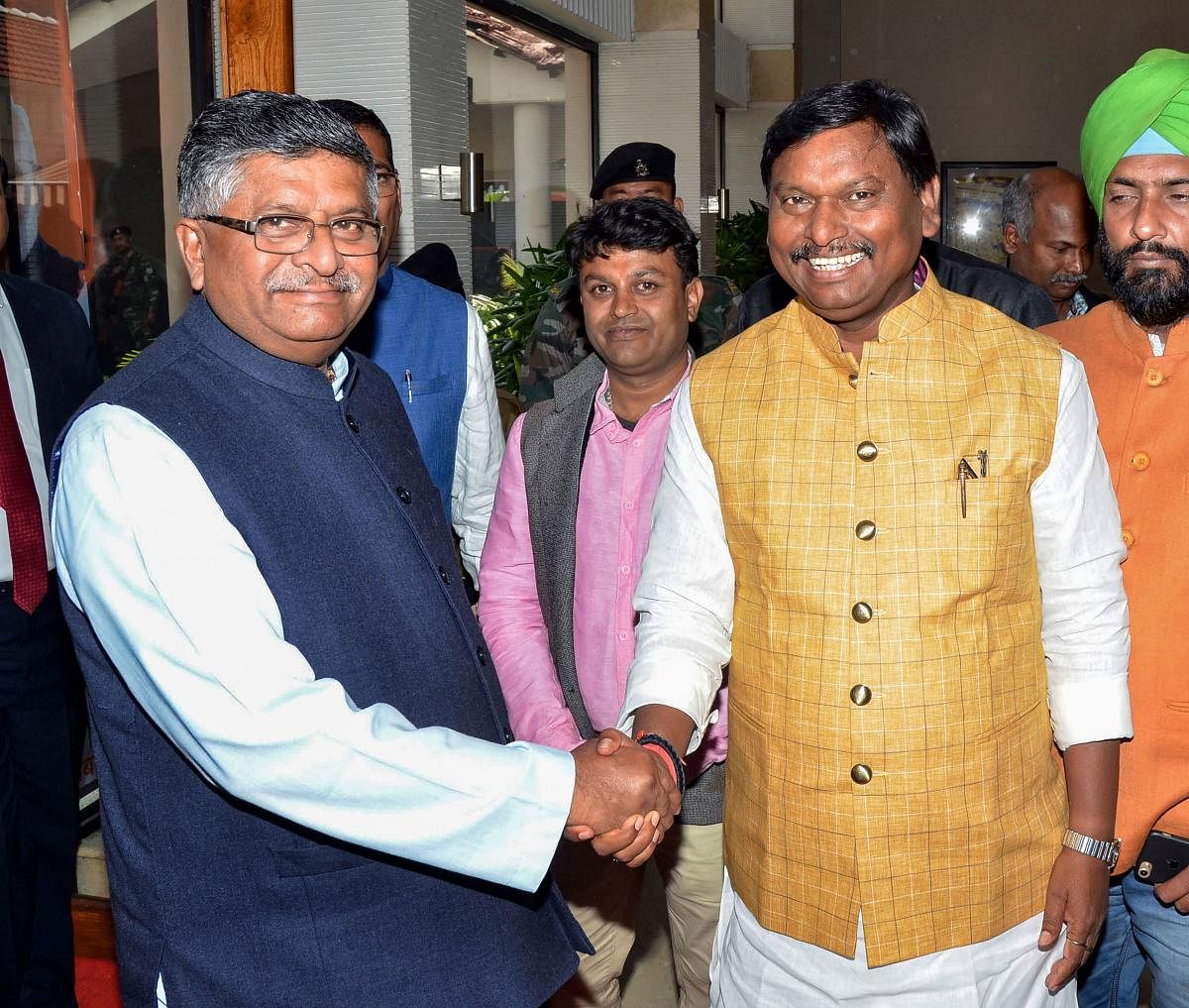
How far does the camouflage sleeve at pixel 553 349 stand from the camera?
3713 mm

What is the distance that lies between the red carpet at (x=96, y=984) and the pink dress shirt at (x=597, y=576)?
1.64 m

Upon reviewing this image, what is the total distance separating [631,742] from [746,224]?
9.28 metres

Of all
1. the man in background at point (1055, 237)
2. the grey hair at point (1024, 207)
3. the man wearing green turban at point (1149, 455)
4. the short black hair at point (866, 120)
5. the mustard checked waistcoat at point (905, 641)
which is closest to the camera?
the mustard checked waistcoat at point (905, 641)

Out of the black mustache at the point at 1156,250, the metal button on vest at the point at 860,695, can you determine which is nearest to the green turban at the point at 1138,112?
the black mustache at the point at 1156,250

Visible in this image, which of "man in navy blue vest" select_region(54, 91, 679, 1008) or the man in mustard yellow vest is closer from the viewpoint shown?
"man in navy blue vest" select_region(54, 91, 679, 1008)

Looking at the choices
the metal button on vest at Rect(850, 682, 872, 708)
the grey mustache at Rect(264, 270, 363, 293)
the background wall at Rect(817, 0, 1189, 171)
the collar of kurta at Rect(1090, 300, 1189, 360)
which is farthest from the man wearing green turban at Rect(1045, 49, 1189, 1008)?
the background wall at Rect(817, 0, 1189, 171)

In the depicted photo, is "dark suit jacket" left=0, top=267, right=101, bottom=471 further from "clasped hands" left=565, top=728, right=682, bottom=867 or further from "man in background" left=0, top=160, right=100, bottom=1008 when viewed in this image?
"clasped hands" left=565, top=728, right=682, bottom=867

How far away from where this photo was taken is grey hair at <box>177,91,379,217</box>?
1631mm

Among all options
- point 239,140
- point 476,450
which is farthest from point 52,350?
point 239,140

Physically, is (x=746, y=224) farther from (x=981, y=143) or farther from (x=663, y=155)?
(x=663, y=155)

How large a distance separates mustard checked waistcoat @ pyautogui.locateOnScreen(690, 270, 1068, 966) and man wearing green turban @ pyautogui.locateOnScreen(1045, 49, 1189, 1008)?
0.25 m

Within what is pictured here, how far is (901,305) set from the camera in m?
1.86

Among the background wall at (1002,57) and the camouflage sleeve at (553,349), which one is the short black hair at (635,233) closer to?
the camouflage sleeve at (553,349)

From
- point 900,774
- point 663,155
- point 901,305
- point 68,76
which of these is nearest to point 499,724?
point 900,774
